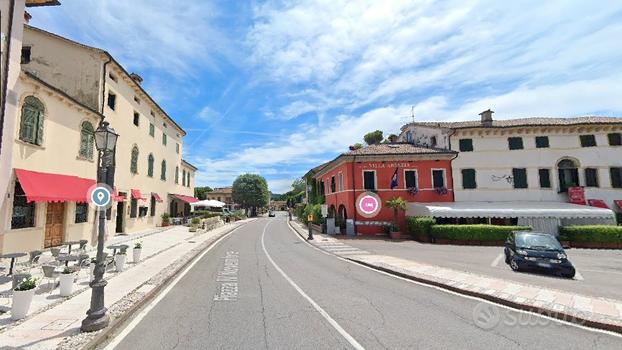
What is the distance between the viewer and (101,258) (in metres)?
6.22

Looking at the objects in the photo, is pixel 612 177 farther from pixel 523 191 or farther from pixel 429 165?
pixel 429 165

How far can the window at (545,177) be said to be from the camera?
25.8 meters

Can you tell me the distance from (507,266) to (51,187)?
21213 millimetres

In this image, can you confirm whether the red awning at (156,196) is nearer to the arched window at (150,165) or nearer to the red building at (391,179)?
the arched window at (150,165)

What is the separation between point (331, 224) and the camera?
87.9ft

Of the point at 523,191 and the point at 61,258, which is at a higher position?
the point at 523,191

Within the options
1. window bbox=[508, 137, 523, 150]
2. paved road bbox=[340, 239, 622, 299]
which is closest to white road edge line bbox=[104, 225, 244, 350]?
paved road bbox=[340, 239, 622, 299]

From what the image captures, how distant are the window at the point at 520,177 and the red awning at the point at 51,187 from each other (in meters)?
31.3

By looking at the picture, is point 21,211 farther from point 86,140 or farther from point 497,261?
point 497,261

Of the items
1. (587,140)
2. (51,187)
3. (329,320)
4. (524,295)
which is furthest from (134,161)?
(587,140)

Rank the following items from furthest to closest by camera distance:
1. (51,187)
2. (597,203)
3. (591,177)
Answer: (591,177) < (597,203) < (51,187)

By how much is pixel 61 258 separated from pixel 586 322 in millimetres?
14315

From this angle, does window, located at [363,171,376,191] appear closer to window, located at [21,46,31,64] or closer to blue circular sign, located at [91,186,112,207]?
blue circular sign, located at [91,186,112,207]

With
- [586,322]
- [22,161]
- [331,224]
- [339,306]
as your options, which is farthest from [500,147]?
[22,161]
